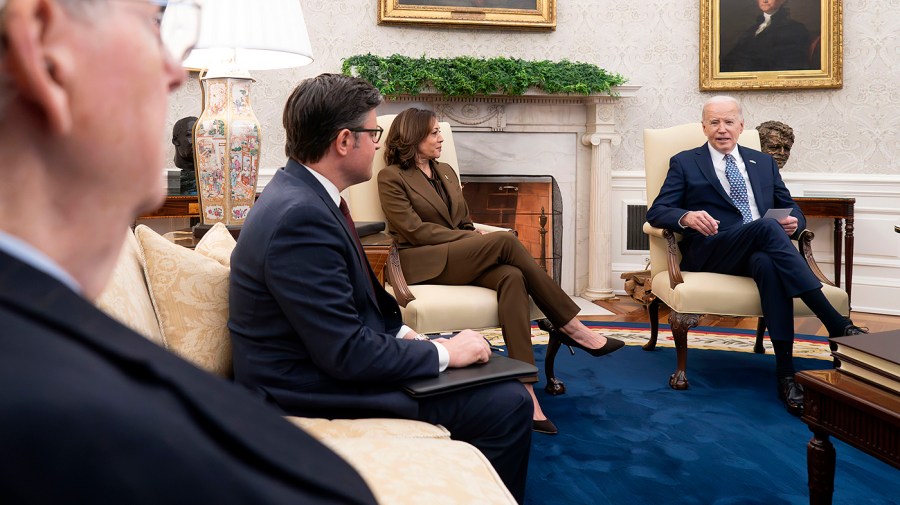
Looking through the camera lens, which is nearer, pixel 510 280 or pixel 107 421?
pixel 107 421

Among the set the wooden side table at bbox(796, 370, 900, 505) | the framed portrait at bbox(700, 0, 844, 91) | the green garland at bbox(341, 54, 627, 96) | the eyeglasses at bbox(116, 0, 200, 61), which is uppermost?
the framed portrait at bbox(700, 0, 844, 91)

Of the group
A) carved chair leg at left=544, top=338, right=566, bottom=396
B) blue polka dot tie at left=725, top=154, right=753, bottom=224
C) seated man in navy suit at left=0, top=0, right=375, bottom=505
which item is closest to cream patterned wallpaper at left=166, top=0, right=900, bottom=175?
blue polka dot tie at left=725, top=154, right=753, bottom=224

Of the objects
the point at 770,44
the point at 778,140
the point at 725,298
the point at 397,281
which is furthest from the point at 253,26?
the point at 770,44

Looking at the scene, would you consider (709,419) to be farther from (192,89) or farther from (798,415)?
(192,89)

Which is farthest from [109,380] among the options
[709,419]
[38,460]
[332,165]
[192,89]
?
[192,89]

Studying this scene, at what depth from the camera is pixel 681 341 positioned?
370 cm

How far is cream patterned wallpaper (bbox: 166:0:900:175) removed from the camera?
582 centimetres

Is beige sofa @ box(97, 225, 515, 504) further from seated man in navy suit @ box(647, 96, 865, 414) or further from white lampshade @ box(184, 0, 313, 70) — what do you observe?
seated man in navy suit @ box(647, 96, 865, 414)

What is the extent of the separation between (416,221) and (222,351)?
1.92 meters

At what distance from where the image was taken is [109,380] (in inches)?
13.7

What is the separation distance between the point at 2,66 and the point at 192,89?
5.67m

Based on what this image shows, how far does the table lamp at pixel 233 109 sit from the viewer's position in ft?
8.83

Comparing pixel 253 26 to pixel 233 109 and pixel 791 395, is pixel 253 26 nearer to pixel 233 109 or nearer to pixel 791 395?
pixel 233 109

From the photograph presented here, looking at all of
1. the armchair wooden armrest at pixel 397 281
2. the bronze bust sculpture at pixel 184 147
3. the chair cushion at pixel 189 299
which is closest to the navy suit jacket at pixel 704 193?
the armchair wooden armrest at pixel 397 281
